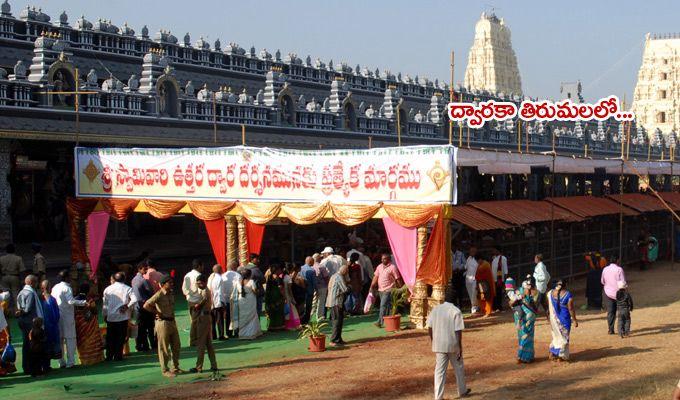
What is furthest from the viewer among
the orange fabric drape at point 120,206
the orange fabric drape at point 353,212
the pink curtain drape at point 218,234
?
the orange fabric drape at point 120,206

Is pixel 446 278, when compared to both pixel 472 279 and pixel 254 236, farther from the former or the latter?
pixel 254 236

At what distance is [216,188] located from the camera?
19234mm

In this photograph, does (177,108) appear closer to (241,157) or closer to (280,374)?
(241,157)

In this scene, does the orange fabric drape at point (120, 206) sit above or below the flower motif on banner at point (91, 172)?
below

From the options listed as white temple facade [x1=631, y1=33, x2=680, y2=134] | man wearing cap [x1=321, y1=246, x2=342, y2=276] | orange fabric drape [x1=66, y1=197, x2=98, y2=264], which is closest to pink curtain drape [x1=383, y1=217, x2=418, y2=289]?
man wearing cap [x1=321, y1=246, x2=342, y2=276]

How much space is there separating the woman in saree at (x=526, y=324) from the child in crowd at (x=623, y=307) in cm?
235

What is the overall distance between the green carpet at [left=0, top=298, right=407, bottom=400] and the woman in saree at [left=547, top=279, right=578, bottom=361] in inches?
140

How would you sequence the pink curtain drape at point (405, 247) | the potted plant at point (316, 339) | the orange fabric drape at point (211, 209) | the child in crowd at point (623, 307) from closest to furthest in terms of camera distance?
the potted plant at point (316, 339) < the child in crowd at point (623, 307) < the pink curtain drape at point (405, 247) < the orange fabric drape at point (211, 209)

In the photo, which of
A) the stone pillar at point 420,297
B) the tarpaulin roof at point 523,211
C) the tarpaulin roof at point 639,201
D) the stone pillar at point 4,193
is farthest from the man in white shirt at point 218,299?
the tarpaulin roof at point 639,201

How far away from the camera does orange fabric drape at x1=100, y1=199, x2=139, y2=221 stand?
20.5m

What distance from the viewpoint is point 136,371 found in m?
13.6

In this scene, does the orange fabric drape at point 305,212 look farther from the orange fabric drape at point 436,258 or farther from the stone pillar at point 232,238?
the orange fabric drape at point 436,258

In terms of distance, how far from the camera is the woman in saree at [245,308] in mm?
15820

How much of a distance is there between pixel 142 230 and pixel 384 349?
1738 centimetres
